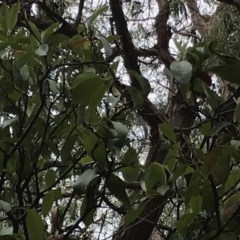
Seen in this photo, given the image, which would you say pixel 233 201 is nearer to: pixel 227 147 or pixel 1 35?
pixel 227 147

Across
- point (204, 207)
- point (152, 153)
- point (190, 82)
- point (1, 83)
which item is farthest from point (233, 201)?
point (152, 153)

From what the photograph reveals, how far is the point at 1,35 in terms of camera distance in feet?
3.14

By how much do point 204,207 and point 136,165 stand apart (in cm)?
14

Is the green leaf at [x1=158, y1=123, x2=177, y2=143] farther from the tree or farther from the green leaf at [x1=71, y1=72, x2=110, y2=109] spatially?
the green leaf at [x1=71, y1=72, x2=110, y2=109]

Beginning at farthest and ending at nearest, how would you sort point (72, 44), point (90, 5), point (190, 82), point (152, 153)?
point (90, 5) → point (152, 153) → point (72, 44) → point (190, 82)

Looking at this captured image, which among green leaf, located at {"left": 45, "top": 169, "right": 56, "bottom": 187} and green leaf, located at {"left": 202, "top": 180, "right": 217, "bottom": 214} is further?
green leaf, located at {"left": 45, "top": 169, "right": 56, "bottom": 187}

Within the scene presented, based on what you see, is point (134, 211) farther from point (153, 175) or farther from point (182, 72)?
point (182, 72)

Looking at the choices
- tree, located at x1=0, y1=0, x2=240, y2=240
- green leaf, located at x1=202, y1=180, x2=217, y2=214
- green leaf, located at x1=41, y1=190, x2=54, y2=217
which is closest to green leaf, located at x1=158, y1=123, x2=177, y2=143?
tree, located at x1=0, y1=0, x2=240, y2=240

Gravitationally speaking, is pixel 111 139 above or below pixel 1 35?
below

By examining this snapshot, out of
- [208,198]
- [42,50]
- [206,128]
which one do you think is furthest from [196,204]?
[42,50]

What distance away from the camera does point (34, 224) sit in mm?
882

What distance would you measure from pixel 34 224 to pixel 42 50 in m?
0.26

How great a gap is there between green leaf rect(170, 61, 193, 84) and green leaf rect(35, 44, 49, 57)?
19 centimetres

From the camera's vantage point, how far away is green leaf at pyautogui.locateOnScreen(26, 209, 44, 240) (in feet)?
2.89
